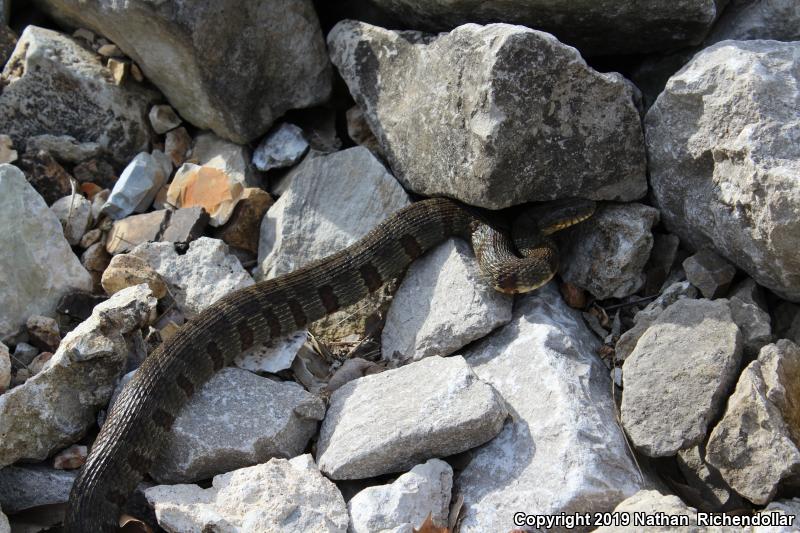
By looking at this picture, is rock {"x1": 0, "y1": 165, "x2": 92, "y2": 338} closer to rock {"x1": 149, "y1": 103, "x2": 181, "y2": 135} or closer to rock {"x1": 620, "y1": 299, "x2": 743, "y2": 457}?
rock {"x1": 149, "y1": 103, "x2": 181, "y2": 135}

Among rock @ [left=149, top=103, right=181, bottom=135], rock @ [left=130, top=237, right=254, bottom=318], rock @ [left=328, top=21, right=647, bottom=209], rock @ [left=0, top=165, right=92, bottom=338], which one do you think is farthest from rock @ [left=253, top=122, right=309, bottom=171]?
rock @ [left=0, top=165, right=92, bottom=338]

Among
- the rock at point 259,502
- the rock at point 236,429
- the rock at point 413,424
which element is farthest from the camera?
the rock at point 236,429

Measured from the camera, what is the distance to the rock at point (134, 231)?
7762 mm

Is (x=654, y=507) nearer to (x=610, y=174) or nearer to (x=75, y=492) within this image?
(x=610, y=174)

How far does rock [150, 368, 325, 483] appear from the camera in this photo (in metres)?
6.12

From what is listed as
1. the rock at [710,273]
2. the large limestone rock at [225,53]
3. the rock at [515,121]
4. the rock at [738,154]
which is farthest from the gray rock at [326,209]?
the rock at [710,273]

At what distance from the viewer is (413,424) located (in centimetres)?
577

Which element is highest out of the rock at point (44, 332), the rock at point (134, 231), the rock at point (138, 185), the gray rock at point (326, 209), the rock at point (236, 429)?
the rock at point (138, 185)

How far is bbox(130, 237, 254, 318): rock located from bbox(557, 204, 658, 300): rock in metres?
2.96

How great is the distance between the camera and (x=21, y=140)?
824 cm

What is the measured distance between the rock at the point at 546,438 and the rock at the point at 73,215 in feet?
13.0

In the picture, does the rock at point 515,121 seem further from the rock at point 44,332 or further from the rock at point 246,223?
the rock at point 44,332

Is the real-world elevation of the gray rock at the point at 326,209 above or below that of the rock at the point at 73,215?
below

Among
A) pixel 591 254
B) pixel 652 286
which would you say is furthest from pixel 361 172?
pixel 652 286
